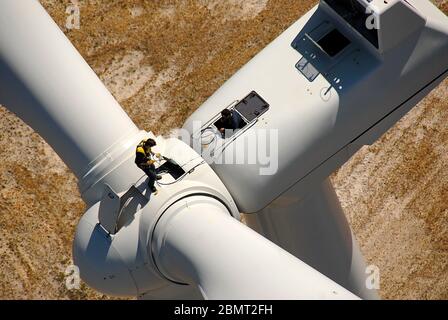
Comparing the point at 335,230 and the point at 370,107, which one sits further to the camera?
the point at 335,230

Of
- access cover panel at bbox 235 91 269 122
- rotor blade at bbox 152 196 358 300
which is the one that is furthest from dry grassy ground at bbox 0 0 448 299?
rotor blade at bbox 152 196 358 300

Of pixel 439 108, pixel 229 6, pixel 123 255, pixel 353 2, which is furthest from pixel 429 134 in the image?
pixel 123 255

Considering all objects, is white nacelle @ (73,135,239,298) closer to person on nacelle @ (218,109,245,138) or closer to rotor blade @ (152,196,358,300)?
rotor blade @ (152,196,358,300)

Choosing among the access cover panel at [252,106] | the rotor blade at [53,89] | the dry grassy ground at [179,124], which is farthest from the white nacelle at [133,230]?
the dry grassy ground at [179,124]

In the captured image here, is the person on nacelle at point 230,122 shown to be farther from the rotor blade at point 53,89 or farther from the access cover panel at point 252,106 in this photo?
the rotor blade at point 53,89

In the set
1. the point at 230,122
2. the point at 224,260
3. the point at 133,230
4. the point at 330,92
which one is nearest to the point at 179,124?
the point at 230,122

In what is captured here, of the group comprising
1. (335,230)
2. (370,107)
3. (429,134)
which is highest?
(370,107)

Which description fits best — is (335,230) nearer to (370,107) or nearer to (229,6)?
(370,107)

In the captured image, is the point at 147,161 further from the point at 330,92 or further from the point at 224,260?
the point at 330,92
